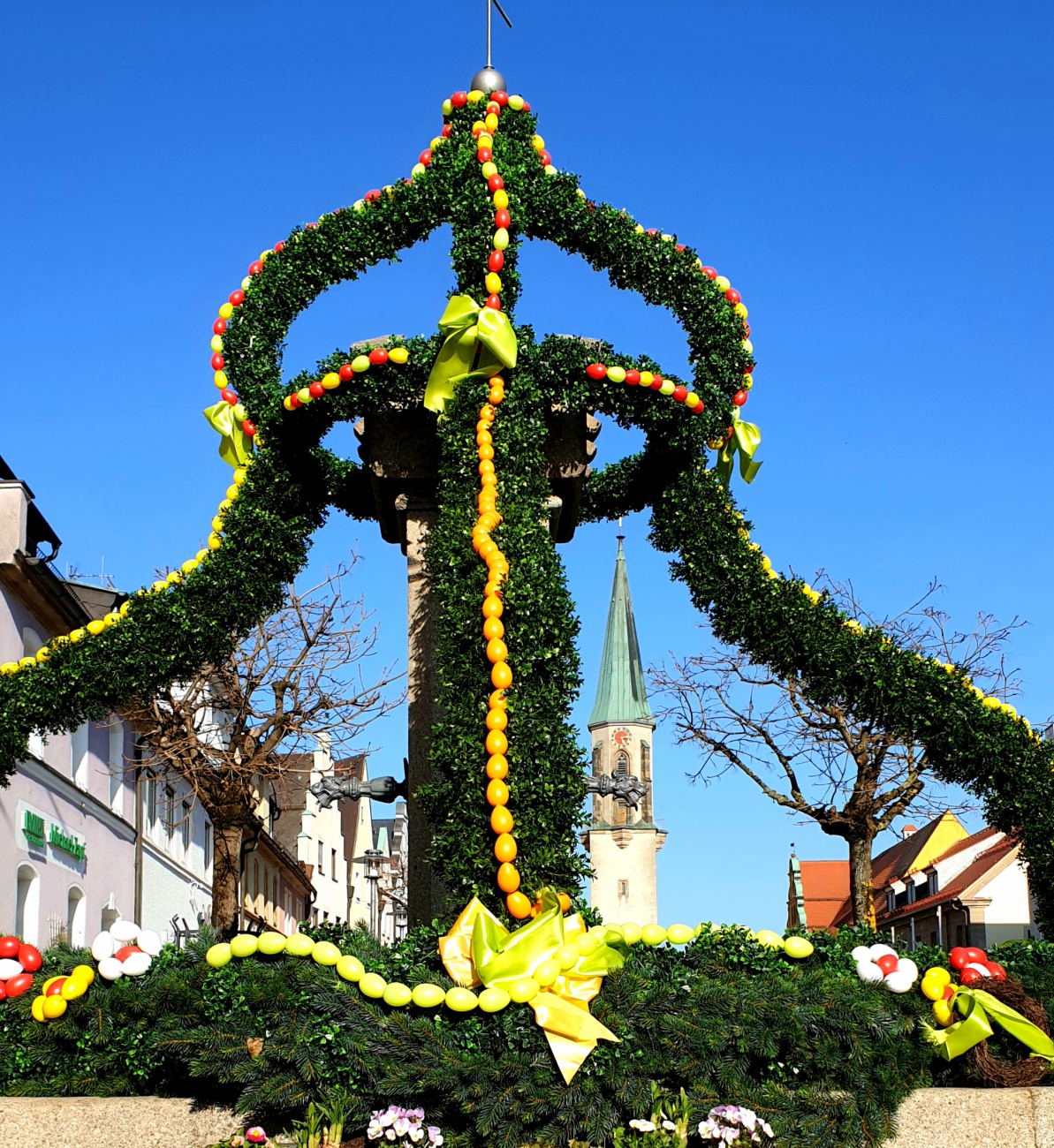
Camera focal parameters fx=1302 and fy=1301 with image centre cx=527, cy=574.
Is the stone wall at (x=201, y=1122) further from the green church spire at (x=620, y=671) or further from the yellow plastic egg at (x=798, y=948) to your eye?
the green church spire at (x=620, y=671)

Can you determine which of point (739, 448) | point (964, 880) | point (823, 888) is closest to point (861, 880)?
point (739, 448)

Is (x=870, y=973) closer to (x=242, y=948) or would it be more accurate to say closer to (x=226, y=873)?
(x=242, y=948)

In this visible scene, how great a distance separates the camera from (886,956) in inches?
215

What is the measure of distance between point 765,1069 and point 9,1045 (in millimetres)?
3109

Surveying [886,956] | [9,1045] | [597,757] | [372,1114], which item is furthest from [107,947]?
[597,757]

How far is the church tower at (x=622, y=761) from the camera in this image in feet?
270

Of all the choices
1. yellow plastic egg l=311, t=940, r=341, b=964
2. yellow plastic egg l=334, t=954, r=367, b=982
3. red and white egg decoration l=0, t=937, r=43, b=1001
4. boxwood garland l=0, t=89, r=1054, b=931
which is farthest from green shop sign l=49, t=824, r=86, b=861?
yellow plastic egg l=334, t=954, r=367, b=982

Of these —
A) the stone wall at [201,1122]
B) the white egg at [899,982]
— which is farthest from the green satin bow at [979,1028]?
the stone wall at [201,1122]

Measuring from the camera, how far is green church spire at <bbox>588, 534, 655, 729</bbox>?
8850 centimetres

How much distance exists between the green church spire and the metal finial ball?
7931cm

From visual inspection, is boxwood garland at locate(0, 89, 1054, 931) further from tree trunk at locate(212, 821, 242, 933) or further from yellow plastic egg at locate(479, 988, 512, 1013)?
tree trunk at locate(212, 821, 242, 933)

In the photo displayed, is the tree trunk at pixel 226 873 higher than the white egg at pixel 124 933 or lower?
higher

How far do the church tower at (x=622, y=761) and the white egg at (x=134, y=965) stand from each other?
72949 millimetres

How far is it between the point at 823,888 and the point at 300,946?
70.3m
